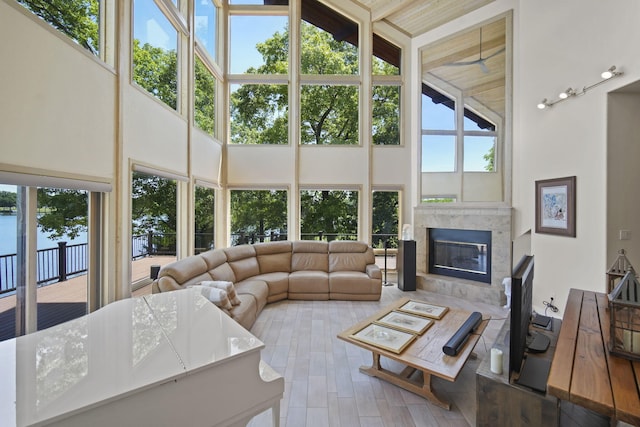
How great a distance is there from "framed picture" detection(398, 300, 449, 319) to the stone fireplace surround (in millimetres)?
2073

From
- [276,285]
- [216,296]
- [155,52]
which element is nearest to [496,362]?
[216,296]

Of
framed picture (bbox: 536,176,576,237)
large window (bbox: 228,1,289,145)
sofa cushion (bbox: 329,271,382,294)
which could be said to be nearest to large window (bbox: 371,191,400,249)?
sofa cushion (bbox: 329,271,382,294)

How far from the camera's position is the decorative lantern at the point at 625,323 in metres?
1.08

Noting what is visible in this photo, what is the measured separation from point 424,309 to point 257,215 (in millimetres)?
4258

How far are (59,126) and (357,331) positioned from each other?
3164mm

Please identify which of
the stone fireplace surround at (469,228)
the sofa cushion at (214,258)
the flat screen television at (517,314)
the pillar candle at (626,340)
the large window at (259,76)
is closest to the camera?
the pillar candle at (626,340)

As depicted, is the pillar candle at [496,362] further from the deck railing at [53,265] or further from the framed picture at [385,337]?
the deck railing at [53,265]

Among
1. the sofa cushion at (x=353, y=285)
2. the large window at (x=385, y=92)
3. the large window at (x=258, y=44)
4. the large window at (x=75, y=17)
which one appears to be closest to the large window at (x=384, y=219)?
the large window at (x=385, y=92)

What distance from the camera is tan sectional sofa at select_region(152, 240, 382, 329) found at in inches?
137

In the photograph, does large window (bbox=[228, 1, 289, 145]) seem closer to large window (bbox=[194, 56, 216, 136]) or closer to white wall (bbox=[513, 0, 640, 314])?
large window (bbox=[194, 56, 216, 136])

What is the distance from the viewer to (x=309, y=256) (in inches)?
211

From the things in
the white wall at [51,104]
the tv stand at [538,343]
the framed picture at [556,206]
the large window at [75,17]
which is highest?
the large window at [75,17]

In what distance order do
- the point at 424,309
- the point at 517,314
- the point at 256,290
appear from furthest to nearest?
1. the point at 256,290
2. the point at 424,309
3. the point at 517,314

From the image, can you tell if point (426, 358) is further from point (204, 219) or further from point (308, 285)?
point (204, 219)
